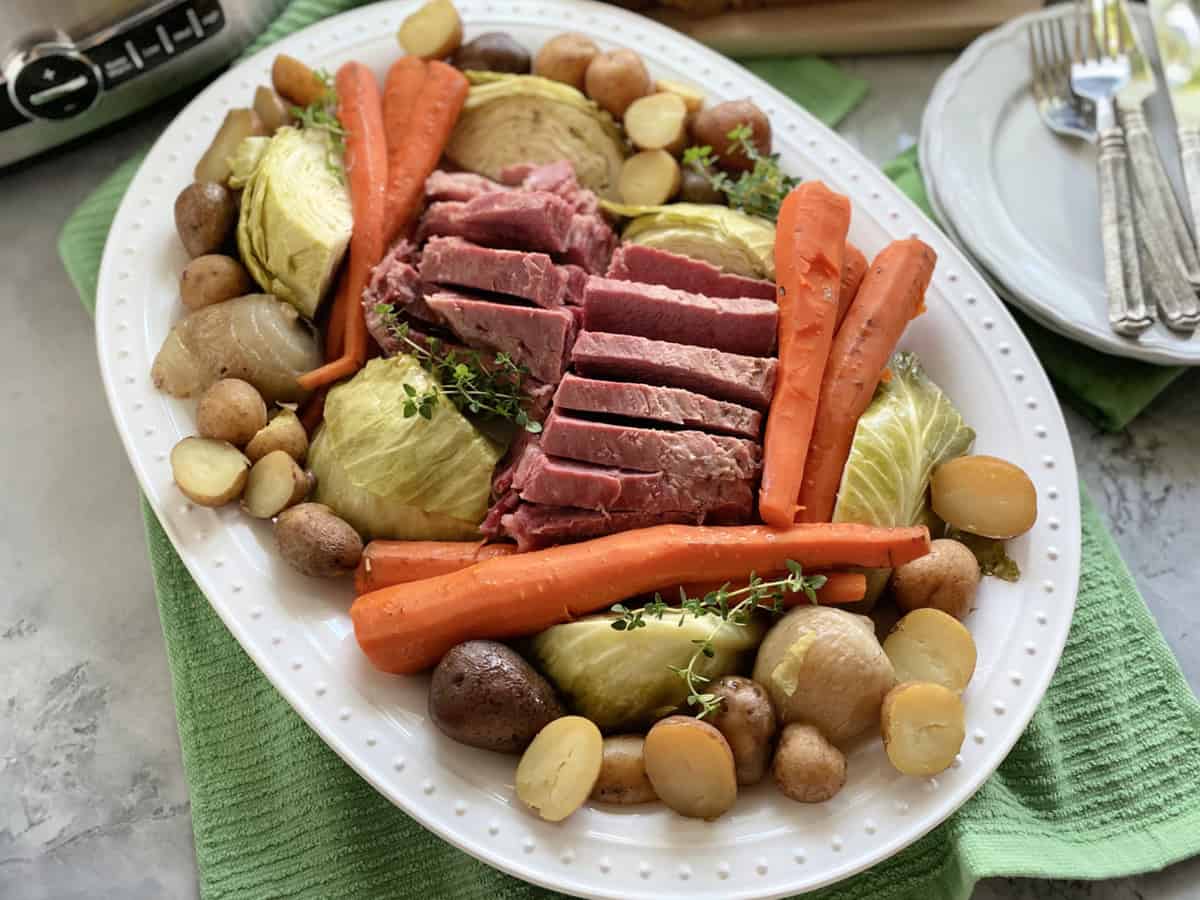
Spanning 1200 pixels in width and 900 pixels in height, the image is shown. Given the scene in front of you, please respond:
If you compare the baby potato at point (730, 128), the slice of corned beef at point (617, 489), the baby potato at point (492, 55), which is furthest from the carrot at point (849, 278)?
the baby potato at point (492, 55)

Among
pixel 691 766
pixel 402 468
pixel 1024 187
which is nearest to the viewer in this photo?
pixel 691 766

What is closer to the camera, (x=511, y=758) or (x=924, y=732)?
(x=924, y=732)

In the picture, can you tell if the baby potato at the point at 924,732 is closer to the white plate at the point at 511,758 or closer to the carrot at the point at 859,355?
the white plate at the point at 511,758

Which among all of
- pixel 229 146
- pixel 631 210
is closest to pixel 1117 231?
pixel 631 210

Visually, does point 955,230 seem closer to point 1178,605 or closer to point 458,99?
point 1178,605

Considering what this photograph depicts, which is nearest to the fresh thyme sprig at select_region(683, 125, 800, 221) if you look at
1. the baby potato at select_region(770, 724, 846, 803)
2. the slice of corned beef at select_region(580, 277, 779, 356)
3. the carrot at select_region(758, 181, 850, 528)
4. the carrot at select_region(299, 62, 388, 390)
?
the carrot at select_region(758, 181, 850, 528)

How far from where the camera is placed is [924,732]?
78.8 inches

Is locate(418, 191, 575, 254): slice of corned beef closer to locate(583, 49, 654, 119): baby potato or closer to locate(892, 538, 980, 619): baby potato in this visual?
locate(583, 49, 654, 119): baby potato

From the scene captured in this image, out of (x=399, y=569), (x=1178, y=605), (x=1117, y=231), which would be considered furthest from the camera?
(x=1117, y=231)

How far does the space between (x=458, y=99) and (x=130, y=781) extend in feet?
6.00

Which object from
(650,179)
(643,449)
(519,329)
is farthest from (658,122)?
(643,449)

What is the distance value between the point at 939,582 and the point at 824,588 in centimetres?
23

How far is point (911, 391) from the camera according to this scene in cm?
246

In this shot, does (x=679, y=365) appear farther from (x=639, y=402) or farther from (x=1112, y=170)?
(x=1112, y=170)
